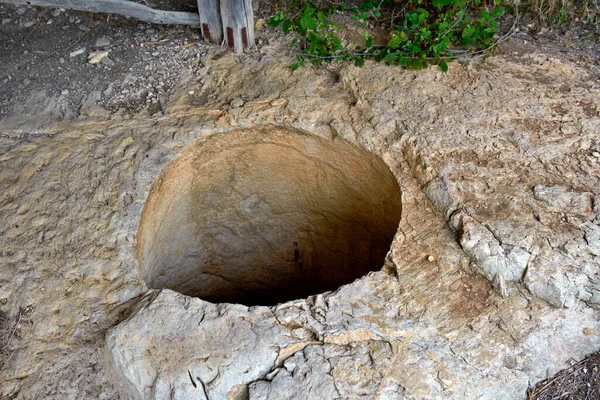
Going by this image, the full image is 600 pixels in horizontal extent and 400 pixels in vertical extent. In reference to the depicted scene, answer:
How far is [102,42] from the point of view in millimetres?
3455

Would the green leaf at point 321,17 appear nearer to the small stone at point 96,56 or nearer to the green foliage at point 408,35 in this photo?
the green foliage at point 408,35

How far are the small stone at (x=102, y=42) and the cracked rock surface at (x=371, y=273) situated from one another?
2.03 feet

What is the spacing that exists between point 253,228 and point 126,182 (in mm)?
1190

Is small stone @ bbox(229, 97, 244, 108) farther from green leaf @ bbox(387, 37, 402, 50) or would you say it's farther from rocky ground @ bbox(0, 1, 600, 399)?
green leaf @ bbox(387, 37, 402, 50)

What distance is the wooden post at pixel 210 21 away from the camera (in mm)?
3263

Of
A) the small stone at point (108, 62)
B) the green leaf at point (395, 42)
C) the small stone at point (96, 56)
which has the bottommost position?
the small stone at point (108, 62)

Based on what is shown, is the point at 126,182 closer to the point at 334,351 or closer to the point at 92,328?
the point at 92,328

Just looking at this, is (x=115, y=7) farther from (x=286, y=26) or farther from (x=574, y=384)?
(x=574, y=384)

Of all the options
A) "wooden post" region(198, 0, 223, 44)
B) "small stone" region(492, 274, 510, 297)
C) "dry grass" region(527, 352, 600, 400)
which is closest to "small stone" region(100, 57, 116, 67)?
"wooden post" region(198, 0, 223, 44)

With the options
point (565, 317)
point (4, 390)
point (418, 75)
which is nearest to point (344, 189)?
point (418, 75)

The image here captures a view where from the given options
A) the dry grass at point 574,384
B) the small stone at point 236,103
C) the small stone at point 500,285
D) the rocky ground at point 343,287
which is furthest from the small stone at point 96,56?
the dry grass at point 574,384

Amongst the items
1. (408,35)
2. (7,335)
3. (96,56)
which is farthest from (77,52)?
(408,35)

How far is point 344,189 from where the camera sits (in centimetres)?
331

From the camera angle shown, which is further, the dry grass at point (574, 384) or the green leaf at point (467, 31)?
the green leaf at point (467, 31)
